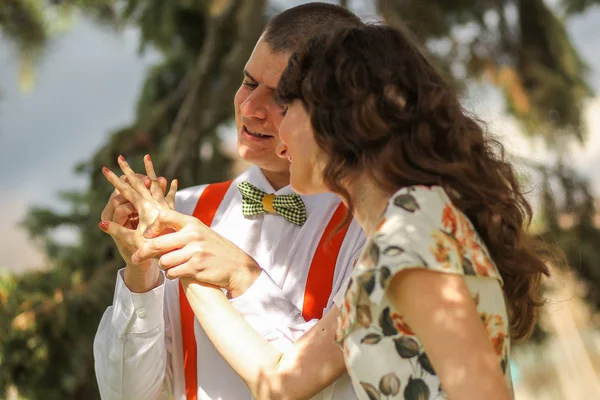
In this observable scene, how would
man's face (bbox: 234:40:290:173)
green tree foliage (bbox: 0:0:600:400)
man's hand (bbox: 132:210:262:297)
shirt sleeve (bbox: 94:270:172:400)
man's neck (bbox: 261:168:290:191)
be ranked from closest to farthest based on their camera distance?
1. man's hand (bbox: 132:210:262:297)
2. shirt sleeve (bbox: 94:270:172:400)
3. man's face (bbox: 234:40:290:173)
4. man's neck (bbox: 261:168:290:191)
5. green tree foliage (bbox: 0:0:600:400)

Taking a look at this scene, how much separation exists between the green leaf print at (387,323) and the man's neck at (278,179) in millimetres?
799

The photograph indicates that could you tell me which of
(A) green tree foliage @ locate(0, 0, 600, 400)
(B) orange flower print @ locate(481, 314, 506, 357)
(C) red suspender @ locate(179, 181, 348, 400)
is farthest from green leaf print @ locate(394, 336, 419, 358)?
(A) green tree foliage @ locate(0, 0, 600, 400)

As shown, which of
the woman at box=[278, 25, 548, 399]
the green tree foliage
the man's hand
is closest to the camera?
the woman at box=[278, 25, 548, 399]

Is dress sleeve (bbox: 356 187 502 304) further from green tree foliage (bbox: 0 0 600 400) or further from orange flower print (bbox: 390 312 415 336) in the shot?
green tree foliage (bbox: 0 0 600 400)

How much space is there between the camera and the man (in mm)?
1675

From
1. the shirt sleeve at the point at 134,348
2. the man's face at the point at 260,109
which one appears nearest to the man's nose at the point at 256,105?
the man's face at the point at 260,109

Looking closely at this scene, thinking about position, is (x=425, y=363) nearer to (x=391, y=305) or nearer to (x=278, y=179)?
(x=391, y=305)

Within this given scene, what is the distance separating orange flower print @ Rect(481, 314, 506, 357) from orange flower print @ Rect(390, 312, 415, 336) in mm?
131

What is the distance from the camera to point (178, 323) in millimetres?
1899

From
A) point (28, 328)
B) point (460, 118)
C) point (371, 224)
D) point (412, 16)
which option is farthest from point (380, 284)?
point (412, 16)

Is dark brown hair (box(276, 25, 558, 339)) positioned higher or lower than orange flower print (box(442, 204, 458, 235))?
higher

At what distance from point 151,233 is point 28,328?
2.05 metres

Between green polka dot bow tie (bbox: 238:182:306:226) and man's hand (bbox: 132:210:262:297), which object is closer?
man's hand (bbox: 132:210:262:297)

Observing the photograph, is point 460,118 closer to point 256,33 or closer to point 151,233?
point 151,233
